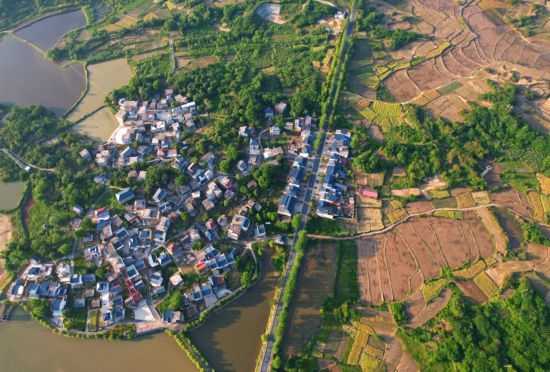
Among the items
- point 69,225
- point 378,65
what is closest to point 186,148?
point 69,225

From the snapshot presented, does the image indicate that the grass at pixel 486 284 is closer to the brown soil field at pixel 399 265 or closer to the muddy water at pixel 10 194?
the brown soil field at pixel 399 265

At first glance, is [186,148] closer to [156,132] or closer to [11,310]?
[156,132]

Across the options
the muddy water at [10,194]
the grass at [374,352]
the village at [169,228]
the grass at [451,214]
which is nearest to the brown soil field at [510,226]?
the grass at [451,214]

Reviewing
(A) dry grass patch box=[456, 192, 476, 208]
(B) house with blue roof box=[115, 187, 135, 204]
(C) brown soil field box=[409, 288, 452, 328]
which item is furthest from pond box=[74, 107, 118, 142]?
(A) dry grass patch box=[456, 192, 476, 208]

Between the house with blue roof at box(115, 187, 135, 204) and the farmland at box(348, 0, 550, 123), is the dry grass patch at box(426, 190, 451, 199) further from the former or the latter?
the house with blue roof at box(115, 187, 135, 204)

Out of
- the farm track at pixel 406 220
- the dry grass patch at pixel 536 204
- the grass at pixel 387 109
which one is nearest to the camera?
the farm track at pixel 406 220

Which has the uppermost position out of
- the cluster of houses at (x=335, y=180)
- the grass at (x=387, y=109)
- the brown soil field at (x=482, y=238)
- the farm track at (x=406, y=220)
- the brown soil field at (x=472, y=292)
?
the grass at (x=387, y=109)
